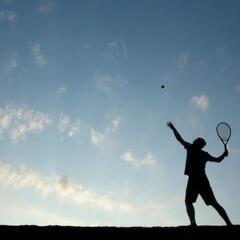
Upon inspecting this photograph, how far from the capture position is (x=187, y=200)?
30.0ft

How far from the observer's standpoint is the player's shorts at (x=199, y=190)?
9078mm

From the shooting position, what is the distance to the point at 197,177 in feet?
30.3

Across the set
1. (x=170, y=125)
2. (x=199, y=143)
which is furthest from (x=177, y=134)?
(x=199, y=143)
